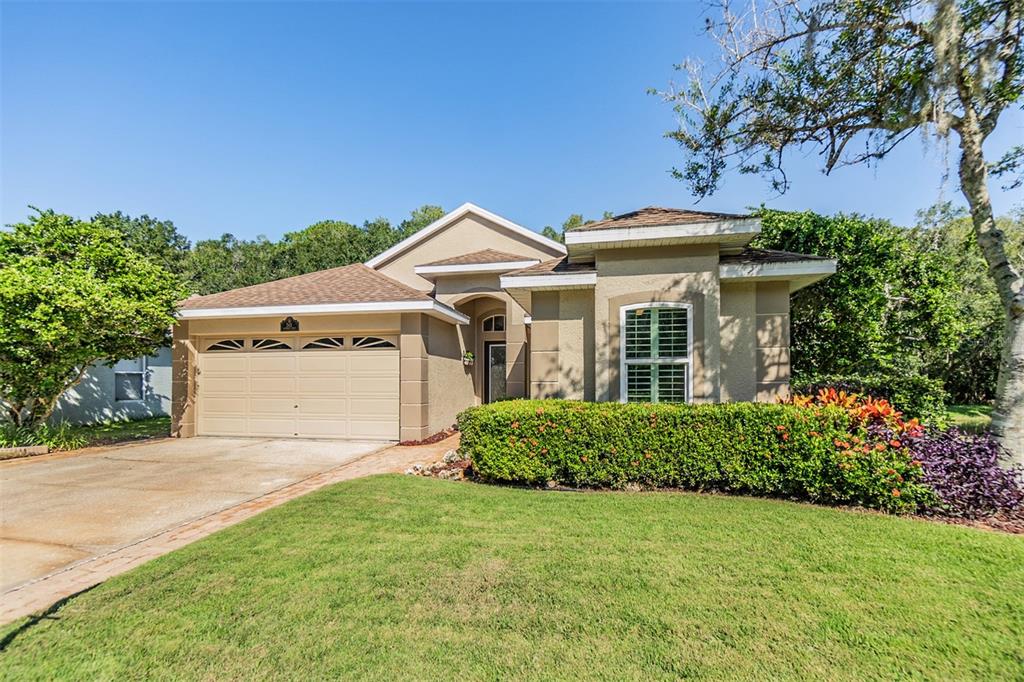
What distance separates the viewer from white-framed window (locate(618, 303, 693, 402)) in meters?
8.05

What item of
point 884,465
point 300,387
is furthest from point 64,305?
point 884,465

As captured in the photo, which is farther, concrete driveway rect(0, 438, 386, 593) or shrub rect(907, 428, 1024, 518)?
shrub rect(907, 428, 1024, 518)

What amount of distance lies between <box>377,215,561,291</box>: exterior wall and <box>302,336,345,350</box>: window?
426 cm

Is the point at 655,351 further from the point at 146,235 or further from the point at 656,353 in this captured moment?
the point at 146,235

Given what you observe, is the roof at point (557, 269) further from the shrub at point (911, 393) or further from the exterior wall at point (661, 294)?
the shrub at point (911, 393)

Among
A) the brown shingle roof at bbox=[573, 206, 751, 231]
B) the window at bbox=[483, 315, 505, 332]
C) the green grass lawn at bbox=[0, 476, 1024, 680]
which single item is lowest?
the green grass lawn at bbox=[0, 476, 1024, 680]

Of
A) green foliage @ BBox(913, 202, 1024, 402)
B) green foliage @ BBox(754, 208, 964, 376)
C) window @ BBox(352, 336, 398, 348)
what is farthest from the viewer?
green foliage @ BBox(913, 202, 1024, 402)

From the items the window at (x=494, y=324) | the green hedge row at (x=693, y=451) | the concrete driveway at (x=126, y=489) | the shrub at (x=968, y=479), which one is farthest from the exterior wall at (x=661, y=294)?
the window at (x=494, y=324)

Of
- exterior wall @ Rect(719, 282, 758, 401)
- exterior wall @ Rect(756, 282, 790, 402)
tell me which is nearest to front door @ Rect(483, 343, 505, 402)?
exterior wall @ Rect(719, 282, 758, 401)

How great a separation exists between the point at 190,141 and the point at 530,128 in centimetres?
1060

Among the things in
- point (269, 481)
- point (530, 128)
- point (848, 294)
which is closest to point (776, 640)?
point (269, 481)

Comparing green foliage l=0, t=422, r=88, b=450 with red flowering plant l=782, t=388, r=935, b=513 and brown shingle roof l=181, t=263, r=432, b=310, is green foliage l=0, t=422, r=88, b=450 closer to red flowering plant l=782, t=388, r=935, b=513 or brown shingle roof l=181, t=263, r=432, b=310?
brown shingle roof l=181, t=263, r=432, b=310

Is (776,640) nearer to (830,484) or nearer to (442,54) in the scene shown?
(830,484)

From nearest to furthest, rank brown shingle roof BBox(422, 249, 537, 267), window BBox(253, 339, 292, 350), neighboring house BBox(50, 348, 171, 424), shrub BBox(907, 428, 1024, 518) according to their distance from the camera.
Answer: shrub BBox(907, 428, 1024, 518) < window BBox(253, 339, 292, 350) < brown shingle roof BBox(422, 249, 537, 267) < neighboring house BBox(50, 348, 171, 424)
